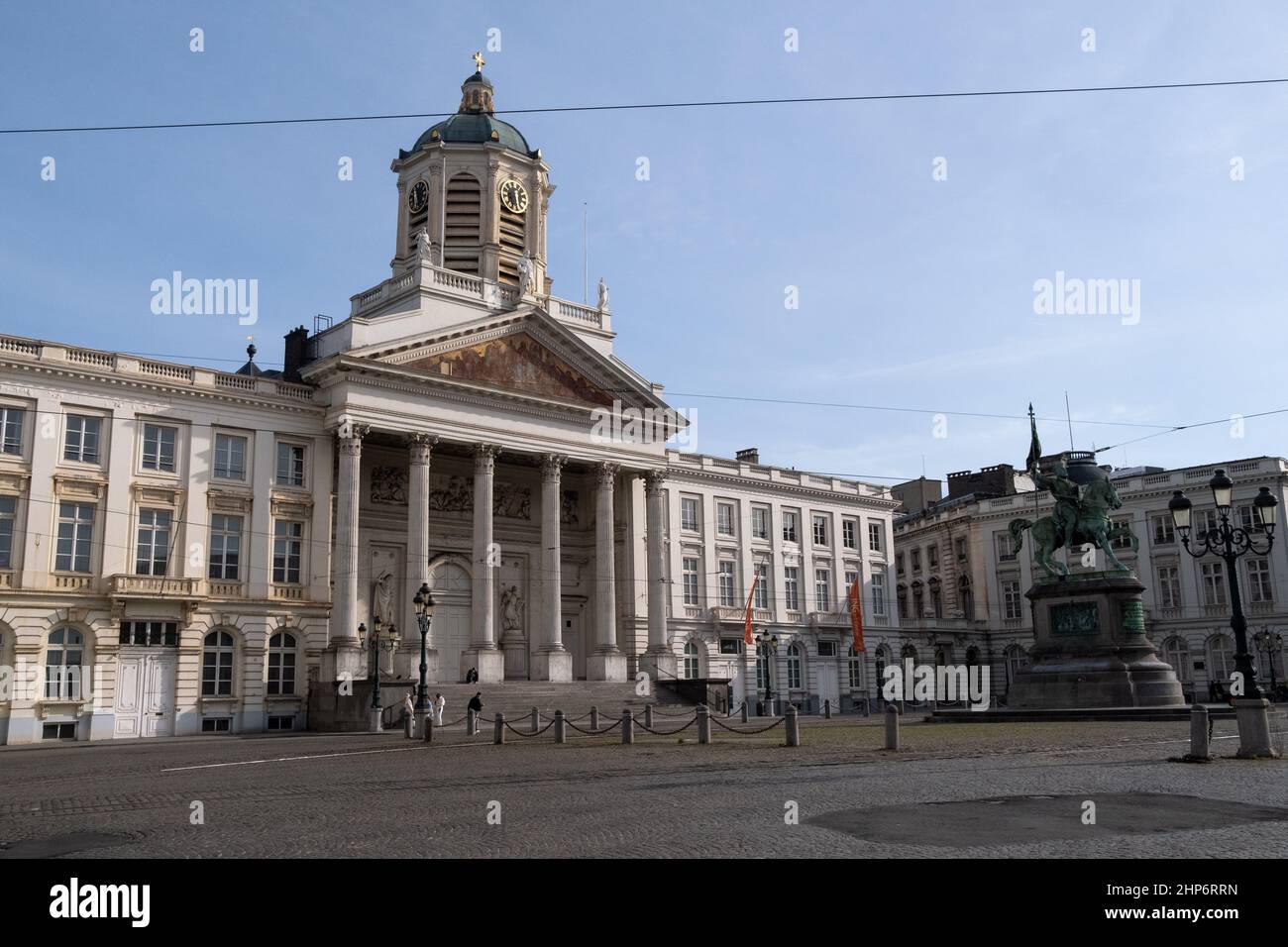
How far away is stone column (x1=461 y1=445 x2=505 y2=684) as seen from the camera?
45.4 metres

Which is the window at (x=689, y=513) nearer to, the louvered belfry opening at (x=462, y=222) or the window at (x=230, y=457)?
the louvered belfry opening at (x=462, y=222)

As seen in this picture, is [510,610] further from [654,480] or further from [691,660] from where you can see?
[691,660]

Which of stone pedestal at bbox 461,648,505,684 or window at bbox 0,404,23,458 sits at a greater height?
window at bbox 0,404,23,458

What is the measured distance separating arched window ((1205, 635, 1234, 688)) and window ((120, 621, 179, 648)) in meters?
53.4

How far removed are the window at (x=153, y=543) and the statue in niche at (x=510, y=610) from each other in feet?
50.0

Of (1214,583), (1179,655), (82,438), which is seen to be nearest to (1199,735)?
(82,438)

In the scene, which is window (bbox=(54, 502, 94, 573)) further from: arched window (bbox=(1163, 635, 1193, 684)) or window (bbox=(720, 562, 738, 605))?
arched window (bbox=(1163, 635, 1193, 684))

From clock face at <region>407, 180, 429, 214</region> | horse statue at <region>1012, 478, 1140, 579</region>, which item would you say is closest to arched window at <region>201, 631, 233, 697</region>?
clock face at <region>407, 180, 429, 214</region>

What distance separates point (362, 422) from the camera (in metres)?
44.0

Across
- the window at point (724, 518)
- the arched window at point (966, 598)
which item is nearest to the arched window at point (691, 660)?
the window at point (724, 518)

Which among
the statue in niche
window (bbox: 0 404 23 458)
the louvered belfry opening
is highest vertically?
the louvered belfry opening

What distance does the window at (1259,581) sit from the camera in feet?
203
